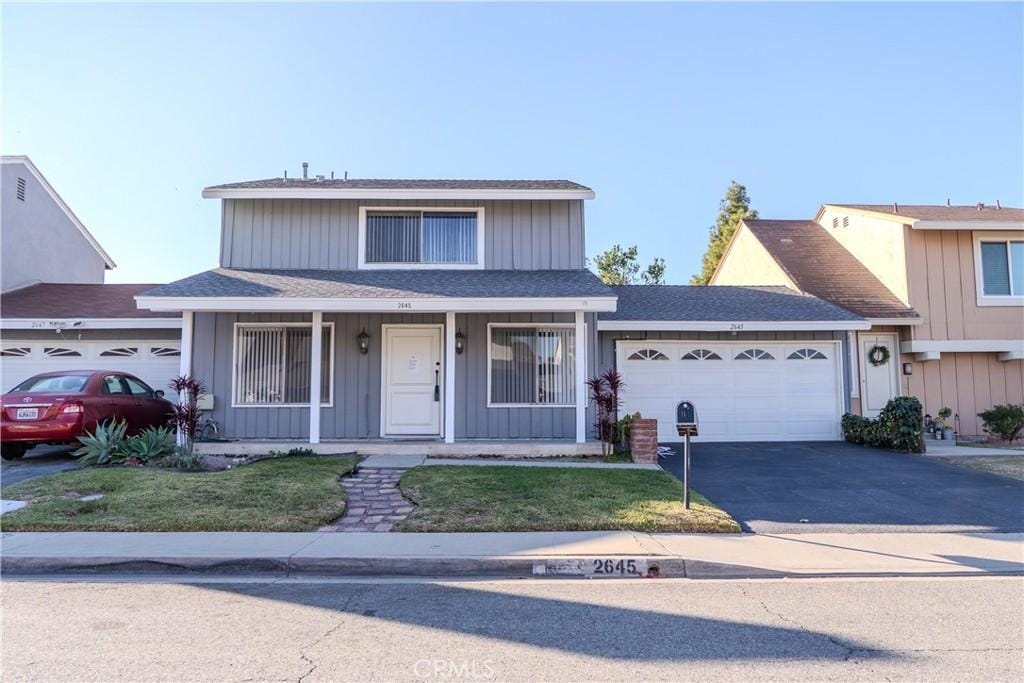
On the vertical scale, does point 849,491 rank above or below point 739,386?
below

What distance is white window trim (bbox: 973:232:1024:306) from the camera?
45.3 ft

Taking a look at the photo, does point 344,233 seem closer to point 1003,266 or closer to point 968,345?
point 968,345

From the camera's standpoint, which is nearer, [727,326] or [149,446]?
[149,446]

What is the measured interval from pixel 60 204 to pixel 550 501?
1844 cm

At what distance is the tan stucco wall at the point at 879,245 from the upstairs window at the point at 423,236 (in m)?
10.0

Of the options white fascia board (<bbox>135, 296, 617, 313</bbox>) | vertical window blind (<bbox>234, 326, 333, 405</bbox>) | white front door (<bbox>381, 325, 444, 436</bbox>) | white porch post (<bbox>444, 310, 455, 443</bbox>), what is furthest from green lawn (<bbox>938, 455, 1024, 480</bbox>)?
vertical window blind (<bbox>234, 326, 333, 405</bbox>)

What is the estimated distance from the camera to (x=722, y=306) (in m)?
13.6

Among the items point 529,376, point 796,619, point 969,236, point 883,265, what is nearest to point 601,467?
point 529,376

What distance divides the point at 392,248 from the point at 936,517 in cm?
1009

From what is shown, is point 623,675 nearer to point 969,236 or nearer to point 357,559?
point 357,559

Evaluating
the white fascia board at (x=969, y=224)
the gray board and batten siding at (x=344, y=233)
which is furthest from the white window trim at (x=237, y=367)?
the white fascia board at (x=969, y=224)

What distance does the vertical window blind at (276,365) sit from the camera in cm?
1110

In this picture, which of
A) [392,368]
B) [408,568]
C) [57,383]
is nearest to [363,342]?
[392,368]

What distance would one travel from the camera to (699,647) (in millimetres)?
3785
